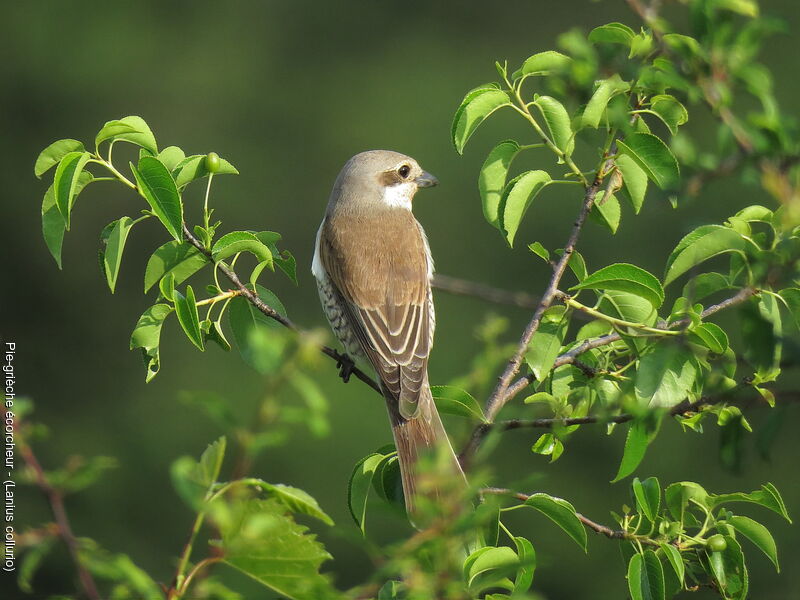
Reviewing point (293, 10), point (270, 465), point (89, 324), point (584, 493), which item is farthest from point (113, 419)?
point (293, 10)

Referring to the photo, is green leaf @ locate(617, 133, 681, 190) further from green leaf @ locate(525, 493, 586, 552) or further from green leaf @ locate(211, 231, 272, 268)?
green leaf @ locate(211, 231, 272, 268)

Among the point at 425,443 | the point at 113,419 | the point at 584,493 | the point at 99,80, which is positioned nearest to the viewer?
the point at 425,443

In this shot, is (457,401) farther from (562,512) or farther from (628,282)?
(628,282)

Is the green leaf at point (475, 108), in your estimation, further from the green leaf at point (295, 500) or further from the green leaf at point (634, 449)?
the green leaf at point (295, 500)

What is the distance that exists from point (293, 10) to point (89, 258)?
6.75 metres

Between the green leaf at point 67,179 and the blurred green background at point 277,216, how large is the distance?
10.4 meters

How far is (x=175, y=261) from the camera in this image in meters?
3.03

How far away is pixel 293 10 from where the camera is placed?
74.0ft

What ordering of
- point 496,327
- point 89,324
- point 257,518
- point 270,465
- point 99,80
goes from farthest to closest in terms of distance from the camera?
point 99,80, point 89,324, point 270,465, point 496,327, point 257,518

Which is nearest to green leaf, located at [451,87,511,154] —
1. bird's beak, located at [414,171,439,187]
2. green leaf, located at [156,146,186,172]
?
green leaf, located at [156,146,186,172]

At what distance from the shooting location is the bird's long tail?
4.73 feet

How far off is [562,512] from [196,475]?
4.10 feet

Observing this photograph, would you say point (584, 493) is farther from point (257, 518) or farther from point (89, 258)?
point (257, 518)

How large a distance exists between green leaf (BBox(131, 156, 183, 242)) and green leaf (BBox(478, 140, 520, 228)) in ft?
2.91
